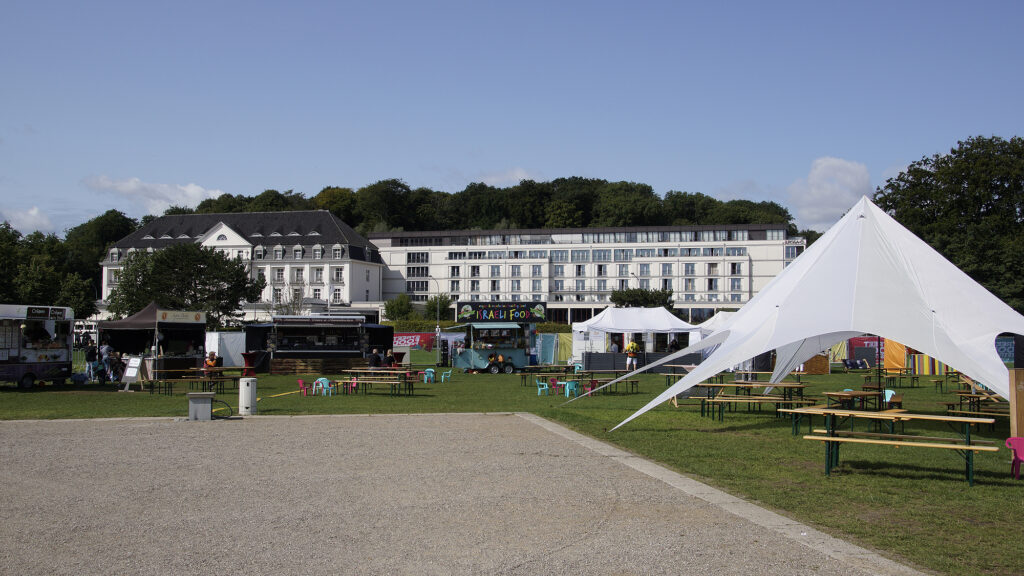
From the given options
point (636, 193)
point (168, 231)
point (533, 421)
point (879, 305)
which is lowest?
point (533, 421)

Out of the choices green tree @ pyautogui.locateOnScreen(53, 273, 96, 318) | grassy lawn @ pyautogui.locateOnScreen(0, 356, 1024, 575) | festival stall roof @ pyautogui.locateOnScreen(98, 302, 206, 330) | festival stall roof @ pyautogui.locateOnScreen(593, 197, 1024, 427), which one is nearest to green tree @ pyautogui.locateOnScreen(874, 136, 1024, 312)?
grassy lawn @ pyautogui.locateOnScreen(0, 356, 1024, 575)

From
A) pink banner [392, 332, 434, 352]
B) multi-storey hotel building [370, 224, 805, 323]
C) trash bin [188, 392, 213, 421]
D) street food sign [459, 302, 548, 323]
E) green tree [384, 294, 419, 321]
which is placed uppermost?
multi-storey hotel building [370, 224, 805, 323]

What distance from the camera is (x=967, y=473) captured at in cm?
980

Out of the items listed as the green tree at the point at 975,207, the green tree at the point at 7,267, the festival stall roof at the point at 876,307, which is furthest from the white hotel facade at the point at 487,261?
the festival stall roof at the point at 876,307

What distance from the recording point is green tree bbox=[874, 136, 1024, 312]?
176 ft

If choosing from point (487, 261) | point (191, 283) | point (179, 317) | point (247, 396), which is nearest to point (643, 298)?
point (487, 261)

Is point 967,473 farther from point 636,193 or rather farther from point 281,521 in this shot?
point 636,193

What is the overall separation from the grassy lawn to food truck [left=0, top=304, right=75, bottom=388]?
2238 millimetres

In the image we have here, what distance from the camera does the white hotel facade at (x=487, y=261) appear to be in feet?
305

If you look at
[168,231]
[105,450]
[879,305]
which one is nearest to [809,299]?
[879,305]

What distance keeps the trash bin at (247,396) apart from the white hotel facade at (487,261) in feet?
237

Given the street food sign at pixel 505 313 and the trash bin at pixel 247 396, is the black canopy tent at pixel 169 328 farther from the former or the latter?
the street food sign at pixel 505 313

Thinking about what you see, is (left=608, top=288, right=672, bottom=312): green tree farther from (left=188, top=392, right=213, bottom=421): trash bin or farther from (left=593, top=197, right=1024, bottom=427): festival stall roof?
(left=188, top=392, right=213, bottom=421): trash bin

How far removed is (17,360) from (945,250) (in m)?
51.7
